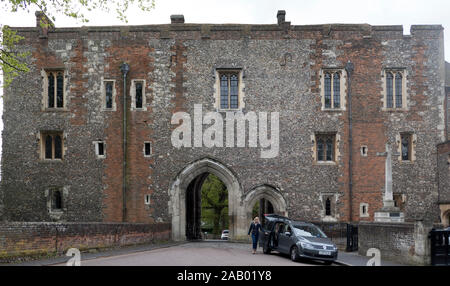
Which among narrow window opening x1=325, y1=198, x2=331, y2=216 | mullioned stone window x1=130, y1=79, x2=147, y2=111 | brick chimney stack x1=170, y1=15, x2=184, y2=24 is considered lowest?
narrow window opening x1=325, y1=198, x2=331, y2=216

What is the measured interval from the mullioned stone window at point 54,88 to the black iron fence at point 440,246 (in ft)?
61.3

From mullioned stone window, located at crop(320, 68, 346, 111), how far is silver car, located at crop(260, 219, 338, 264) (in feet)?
30.2

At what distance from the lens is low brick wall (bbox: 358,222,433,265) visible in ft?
45.4

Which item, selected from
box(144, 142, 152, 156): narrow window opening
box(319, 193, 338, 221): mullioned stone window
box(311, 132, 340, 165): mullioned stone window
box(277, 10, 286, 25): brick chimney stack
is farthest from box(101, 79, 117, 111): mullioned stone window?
box(319, 193, 338, 221): mullioned stone window

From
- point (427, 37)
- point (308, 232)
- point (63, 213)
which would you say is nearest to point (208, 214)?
point (63, 213)

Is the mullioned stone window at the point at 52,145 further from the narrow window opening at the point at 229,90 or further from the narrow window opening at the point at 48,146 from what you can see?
the narrow window opening at the point at 229,90

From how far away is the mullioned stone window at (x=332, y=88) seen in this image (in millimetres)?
25031

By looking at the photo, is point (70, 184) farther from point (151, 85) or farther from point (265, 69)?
point (265, 69)

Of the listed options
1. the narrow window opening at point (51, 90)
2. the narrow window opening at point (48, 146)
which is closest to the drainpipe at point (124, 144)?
the narrow window opening at point (51, 90)

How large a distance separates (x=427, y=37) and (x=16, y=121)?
21306 mm

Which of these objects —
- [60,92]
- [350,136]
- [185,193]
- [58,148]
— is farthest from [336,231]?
[60,92]

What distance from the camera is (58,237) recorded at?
49.3 ft

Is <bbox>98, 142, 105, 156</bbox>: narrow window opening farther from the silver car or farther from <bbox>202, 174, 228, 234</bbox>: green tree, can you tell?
<bbox>202, 174, 228, 234</bbox>: green tree

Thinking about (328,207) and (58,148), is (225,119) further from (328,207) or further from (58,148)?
(58,148)
